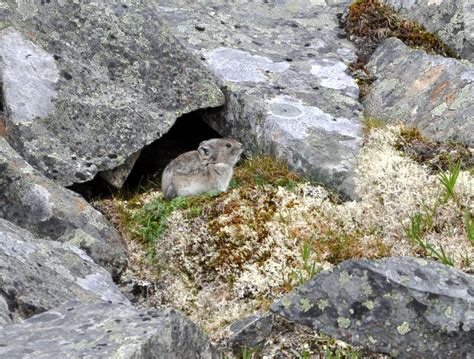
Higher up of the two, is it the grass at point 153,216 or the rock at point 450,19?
the rock at point 450,19

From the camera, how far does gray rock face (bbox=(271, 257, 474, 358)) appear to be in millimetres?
6379

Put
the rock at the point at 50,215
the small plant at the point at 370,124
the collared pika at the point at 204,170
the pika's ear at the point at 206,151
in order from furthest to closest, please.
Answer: the small plant at the point at 370,124 < the pika's ear at the point at 206,151 < the collared pika at the point at 204,170 < the rock at the point at 50,215

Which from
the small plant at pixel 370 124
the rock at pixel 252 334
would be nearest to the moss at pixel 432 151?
the small plant at pixel 370 124

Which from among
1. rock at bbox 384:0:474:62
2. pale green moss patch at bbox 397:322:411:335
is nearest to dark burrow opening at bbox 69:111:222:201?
rock at bbox 384:0:474:62

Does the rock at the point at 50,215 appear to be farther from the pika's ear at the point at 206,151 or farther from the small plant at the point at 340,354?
the small plant at the point at 340,354

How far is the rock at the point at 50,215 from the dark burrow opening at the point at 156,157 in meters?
0.75

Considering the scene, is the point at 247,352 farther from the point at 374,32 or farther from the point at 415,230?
the point at 374,32

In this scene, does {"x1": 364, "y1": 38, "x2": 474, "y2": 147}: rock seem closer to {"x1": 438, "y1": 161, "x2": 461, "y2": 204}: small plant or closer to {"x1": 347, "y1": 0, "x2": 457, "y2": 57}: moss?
{"x1": 347, "y1": 0, "x2": 457, "y2": 57}: moss

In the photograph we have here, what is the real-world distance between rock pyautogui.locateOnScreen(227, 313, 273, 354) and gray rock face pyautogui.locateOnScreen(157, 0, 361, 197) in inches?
110

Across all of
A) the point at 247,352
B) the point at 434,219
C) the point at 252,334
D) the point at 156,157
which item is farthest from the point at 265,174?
the point at 247,352

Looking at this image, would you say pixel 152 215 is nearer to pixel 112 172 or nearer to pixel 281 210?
pixel 112 172

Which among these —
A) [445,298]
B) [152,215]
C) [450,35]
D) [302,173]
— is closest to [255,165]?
[302,173]

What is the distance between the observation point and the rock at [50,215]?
912 cm

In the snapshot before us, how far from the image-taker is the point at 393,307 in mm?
6508
